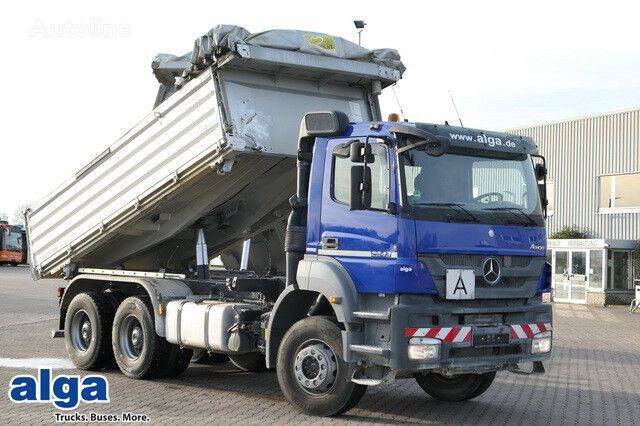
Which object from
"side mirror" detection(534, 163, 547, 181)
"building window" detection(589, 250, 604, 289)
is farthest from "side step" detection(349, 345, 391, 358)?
"building window" detection(589, 250, 604, 289)

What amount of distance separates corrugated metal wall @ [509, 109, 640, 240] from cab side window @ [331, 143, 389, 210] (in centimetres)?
2513

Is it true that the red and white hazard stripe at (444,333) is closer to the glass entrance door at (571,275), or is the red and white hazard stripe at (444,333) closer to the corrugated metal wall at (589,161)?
the glass entrance door at (571,275)

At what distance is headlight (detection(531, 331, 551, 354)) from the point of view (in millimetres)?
8568

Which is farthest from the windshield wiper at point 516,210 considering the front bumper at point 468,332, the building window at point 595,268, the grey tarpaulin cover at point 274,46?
the building window at point 595,268

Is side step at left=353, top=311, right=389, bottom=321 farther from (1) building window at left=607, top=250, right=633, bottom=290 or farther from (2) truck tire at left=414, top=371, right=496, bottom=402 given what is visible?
(1) building window at left=607, top=250, right=633, bottom=290

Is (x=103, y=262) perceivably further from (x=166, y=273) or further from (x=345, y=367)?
(x=345, y=367)

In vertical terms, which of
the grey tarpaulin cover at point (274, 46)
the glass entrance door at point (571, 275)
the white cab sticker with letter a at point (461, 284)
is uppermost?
the grey tarpaulin cover at point (274, 46)

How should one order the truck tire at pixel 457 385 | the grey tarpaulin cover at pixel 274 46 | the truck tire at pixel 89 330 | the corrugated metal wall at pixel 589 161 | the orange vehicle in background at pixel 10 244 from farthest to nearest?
the orange vehicle in background at pixel 10 244 < the corrugated metal wall at pixel 589 161 < the truck tire at pixel 89 330 < the truck tire at pixel 457 385 < the grey tarpaulin cover at pixel 274 46

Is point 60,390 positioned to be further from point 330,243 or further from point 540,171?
point 540,171

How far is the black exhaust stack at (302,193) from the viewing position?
8766 millimetres

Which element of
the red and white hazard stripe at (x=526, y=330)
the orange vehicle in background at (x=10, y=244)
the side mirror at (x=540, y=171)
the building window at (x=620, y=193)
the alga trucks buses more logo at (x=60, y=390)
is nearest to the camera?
the red and white hazard stripe at (x=526, y=330)

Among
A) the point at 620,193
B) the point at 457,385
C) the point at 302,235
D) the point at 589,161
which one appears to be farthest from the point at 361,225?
the point at 589,161

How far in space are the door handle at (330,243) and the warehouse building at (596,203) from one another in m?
22.9

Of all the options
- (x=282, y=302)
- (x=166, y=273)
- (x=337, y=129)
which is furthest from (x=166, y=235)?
(x=337, y=129)
